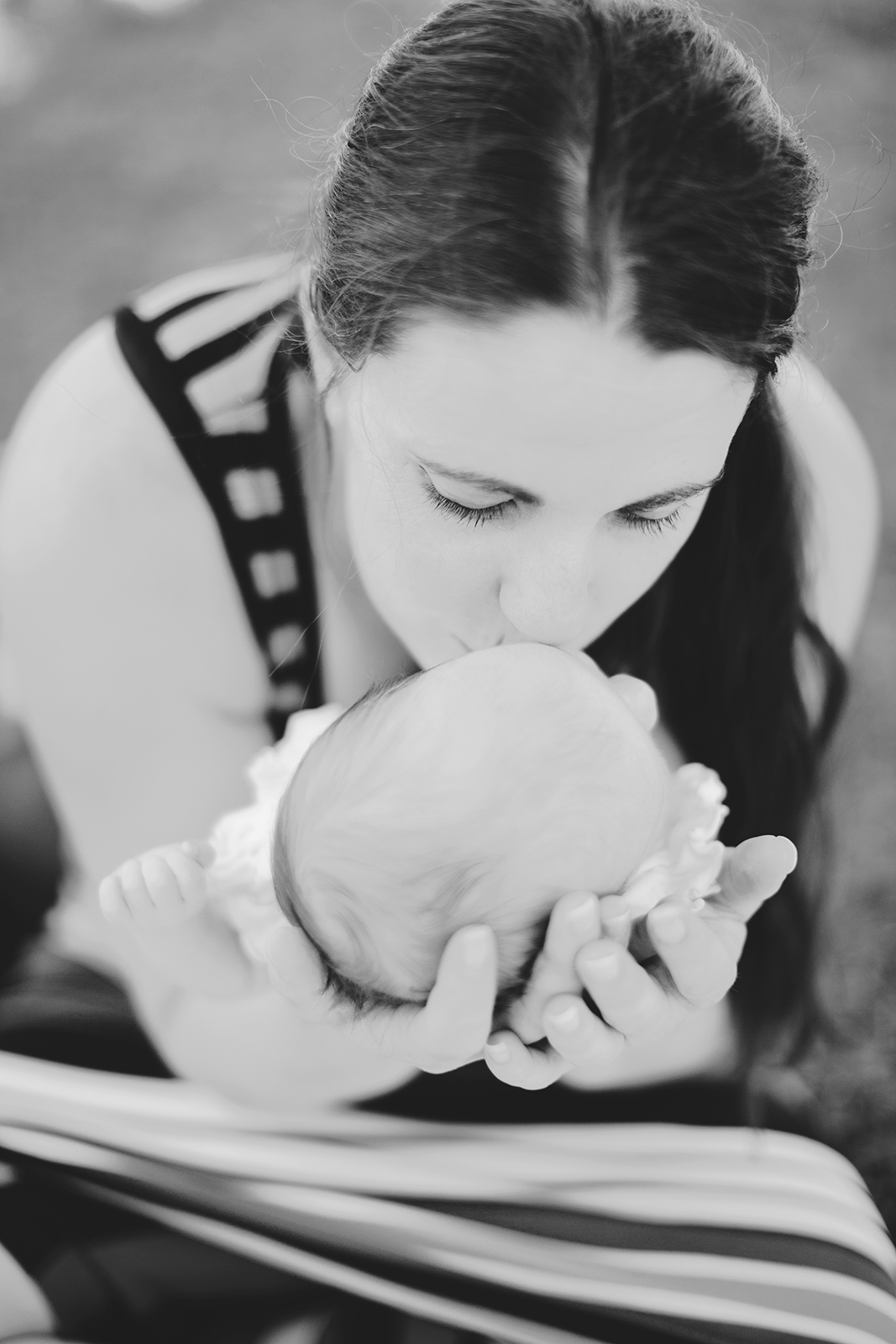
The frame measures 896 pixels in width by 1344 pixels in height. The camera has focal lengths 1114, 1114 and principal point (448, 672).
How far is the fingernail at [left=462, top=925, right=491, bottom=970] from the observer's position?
1114 mm

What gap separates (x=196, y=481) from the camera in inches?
61.1

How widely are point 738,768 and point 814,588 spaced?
0.34m

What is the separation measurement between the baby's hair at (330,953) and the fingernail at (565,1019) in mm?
66

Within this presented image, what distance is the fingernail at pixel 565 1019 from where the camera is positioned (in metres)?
1.20

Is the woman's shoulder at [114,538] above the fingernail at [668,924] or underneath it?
above

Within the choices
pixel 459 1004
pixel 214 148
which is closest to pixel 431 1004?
pixel 459 1004

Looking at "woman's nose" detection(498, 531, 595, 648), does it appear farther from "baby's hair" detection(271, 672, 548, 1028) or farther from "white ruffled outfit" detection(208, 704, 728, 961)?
"white ruffled outfit" detection(208, 704, 728, 961)

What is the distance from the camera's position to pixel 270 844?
4.59 ft

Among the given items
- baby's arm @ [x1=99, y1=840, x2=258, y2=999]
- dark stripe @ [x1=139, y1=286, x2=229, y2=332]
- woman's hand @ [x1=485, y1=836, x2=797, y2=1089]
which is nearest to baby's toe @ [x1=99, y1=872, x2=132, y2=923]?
baby's arm @ [x1=99, y1=840, x2=258, y2=999]

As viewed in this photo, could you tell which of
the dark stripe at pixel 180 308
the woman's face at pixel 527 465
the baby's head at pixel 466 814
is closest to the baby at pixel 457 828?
the baby's head at pixel 466 814

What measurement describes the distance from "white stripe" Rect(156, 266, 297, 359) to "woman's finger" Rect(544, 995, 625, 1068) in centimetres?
101

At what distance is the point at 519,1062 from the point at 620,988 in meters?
0.17

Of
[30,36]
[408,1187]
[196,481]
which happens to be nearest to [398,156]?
[196,481]

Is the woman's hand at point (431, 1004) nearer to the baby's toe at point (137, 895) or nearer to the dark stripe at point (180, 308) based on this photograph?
the baby's toe at point (137, 895)
